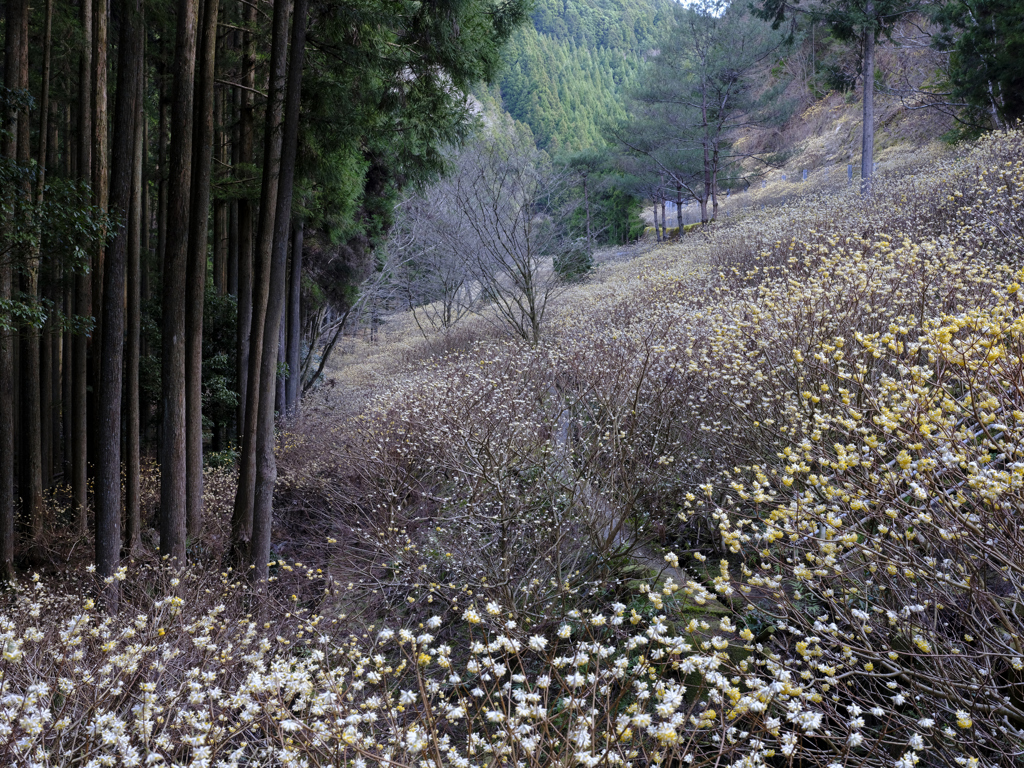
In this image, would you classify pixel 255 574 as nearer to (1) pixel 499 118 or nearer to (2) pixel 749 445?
(2) pixel 749 445

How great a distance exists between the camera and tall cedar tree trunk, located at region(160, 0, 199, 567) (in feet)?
19.9

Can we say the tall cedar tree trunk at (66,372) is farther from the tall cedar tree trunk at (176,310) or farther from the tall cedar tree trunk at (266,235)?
the tall cedar tree trunk at (176,310)

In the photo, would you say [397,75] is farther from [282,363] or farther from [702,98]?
[702,98]

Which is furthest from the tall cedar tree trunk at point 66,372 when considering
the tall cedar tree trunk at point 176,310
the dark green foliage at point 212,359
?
the tall cedar tree trunk at point 176,310

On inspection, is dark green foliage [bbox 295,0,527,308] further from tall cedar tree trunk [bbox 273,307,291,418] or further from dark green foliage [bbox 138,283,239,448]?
tall cedar tree trunk [bbox 273,307,291,418]

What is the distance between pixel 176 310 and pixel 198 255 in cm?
70

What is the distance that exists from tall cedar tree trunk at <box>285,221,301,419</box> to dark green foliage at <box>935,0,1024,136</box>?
51.8ft

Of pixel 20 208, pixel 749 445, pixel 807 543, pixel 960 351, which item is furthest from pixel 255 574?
pixel 960 351

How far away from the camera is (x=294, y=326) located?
41.1ft

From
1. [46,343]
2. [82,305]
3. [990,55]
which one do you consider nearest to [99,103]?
[82,305]

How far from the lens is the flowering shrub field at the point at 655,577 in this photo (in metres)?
2.26

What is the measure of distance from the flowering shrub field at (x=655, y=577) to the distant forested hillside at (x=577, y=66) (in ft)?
110

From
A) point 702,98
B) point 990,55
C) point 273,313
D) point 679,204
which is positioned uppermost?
point 702,98

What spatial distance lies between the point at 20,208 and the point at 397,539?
4548mm
